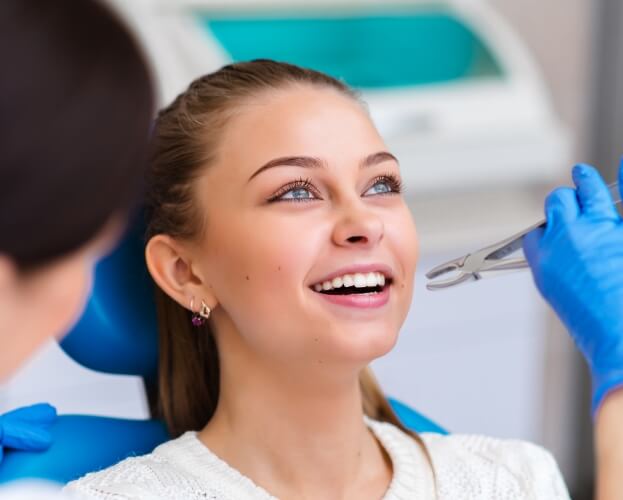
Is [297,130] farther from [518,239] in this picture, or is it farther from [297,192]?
[518,239]

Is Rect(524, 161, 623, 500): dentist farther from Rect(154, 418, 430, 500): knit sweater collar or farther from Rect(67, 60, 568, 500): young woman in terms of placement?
Rect(154, 418, 430, 500): knit sweater collar

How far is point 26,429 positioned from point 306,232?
0.41 meters

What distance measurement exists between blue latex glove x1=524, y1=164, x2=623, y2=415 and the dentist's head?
23.2 inches

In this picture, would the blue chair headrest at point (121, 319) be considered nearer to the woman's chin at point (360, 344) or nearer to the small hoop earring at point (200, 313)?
the small hoop earring at point (200, 313)

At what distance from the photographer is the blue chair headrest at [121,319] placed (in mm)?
1271

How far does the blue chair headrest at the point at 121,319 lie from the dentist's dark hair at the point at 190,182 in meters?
0.03

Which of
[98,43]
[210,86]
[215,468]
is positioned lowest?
[215,468]

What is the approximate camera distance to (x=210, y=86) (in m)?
1.29

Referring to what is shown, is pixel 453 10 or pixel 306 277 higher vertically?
pixel 453 10

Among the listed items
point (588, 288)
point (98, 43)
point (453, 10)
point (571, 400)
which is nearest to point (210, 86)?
point (588, 288)

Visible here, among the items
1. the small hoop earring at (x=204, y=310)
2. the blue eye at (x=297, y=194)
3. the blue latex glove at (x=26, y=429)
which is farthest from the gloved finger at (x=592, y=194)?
the blue latex glove at (x=26, y=429)

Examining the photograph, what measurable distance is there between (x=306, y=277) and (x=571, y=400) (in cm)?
220

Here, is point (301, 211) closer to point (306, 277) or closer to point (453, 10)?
point (306, 277)

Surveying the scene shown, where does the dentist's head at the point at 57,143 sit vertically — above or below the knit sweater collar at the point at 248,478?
above
